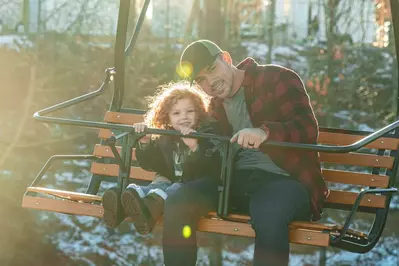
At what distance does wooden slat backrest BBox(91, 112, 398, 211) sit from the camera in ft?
11.8

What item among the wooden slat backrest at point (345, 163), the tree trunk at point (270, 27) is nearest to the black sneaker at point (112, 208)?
the wooden slat backrest at point (345, 163)

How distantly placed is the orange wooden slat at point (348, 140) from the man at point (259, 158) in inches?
32.5

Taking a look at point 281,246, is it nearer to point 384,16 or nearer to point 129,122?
point 129,122

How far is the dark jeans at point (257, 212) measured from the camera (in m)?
2.65

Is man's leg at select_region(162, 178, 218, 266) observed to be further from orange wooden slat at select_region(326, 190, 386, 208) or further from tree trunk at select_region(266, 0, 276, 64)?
tree trunk at select_region(266, 0, 276, 64)

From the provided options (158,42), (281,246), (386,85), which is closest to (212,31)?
(158,42)

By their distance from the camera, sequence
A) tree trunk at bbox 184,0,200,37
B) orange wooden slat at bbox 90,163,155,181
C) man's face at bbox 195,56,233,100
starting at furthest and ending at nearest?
1. tree trunk at bbox 184,0,200,37
2. orange wooden slat at bbox 90,163,155,181
3. man's face at bbox 195,56,233,100

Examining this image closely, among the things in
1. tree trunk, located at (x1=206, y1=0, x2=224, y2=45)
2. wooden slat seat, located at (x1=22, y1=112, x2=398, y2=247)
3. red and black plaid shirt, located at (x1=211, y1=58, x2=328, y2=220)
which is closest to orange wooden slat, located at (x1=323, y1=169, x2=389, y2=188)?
wooden slat seat, located at (x1=22, y1=112, x2=398, y2=247)

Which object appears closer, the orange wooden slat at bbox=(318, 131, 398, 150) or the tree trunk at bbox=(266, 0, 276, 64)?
the orange wooden slat at bbox=(318, 131, 398, 150)

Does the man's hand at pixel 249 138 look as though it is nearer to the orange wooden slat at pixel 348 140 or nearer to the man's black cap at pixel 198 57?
the man's black cap at pixel 198 57

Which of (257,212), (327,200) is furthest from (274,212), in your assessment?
(327,200)

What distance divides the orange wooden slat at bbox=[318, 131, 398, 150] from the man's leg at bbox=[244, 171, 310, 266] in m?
0.95

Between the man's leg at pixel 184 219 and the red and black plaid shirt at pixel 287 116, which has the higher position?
the red and black plaid shirt at pixel 287 116

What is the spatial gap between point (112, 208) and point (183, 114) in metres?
0.58
